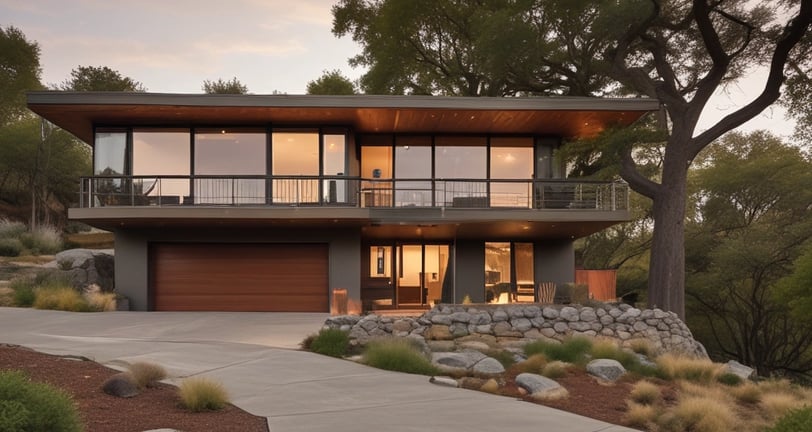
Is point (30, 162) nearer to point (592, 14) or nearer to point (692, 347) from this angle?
point (592, 14)

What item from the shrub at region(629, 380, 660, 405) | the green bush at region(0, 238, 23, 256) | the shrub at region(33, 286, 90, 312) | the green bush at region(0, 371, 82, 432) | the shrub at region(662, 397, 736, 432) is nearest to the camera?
the green bush at region(0, 371, 82, 432)

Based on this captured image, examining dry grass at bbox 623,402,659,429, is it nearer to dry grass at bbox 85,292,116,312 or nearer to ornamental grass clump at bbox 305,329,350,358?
ornamental grass clump at bbox 305,329,350,358

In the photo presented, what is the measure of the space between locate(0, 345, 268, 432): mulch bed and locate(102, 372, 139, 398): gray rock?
0.08 meters

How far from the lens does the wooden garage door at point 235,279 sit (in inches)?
824

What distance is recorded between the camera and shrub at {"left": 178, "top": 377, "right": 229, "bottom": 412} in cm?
749

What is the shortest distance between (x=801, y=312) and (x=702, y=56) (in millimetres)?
11616

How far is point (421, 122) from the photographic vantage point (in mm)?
20938

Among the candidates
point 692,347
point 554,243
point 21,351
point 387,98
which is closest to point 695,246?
point 554,243

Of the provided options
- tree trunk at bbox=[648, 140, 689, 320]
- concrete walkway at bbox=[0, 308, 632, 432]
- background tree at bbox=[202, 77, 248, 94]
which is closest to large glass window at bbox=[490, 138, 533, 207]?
tree trunk at bbox=[648, 140, 689, 320]

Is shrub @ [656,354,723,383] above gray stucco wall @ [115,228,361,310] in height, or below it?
below

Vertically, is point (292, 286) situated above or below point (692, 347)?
above

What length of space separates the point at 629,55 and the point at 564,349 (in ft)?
58.9

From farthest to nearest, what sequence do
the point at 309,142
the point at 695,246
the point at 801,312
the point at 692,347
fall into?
the point at 695,246 → the point at 801,312 → the point at 309,142 → the point at 692,347

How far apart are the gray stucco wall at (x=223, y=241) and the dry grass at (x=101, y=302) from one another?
1.28 meters
